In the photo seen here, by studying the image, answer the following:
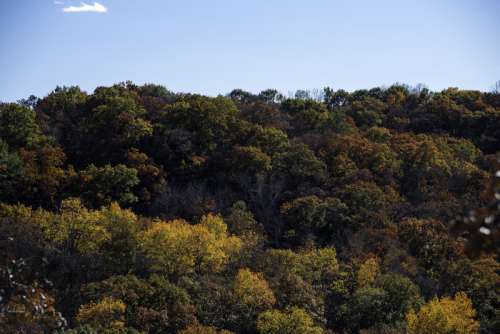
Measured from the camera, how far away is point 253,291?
3148cm

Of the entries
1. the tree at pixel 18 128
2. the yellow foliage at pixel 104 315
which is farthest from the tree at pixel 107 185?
the yellow foliage at pixel 104 315

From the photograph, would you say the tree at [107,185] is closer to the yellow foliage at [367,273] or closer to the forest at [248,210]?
the forest at [248,210]

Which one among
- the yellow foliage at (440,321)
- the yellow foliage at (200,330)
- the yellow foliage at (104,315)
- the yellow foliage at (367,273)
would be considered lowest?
the yellow foliage at (200,330)

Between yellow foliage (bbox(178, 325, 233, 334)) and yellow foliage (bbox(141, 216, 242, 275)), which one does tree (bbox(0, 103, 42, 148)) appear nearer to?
yellow foliage (bbox(141, 216, 242, 275))

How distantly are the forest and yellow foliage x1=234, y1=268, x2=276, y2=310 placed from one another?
0.22 feet

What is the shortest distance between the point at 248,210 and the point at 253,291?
543 inches

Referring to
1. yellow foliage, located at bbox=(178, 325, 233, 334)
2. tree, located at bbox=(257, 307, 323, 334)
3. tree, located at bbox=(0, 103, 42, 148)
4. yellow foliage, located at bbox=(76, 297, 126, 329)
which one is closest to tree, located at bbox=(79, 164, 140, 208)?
tree, located at bbox=(0, 103, 42, 148)

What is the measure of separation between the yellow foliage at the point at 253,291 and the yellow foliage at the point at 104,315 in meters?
5.66

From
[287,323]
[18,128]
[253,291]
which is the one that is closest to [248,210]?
[253,291]

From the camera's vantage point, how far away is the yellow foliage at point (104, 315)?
27344 millimetres

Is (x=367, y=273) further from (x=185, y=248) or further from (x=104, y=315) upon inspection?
(x=104, y=315)

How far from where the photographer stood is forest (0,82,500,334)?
30.7m

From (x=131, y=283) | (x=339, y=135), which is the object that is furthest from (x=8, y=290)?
(x=339, y=135)

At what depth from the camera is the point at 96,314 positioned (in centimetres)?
2778
